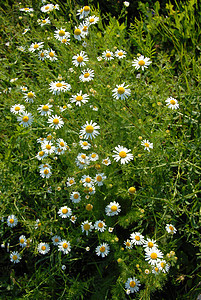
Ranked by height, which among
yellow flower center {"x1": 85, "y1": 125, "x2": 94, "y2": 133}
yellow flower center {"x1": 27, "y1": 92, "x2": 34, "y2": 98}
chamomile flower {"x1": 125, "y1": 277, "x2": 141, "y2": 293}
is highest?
yellow flower center {"x1": 27, "y1": 92, "x2": 34, "y2": 98}

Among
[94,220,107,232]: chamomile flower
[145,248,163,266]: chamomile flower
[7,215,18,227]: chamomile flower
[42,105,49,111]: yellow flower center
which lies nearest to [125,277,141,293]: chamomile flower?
[145,248,163,266]: chamomile flower

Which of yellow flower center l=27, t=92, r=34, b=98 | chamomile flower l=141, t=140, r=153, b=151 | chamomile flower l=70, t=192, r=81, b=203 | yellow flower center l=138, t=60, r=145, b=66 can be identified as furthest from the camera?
yellow flower center l=27, t=92, r=34, b=98

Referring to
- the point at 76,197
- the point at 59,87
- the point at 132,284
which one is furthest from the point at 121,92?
the point at 132,284

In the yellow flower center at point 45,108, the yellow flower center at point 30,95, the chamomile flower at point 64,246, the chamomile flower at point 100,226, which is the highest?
the yellow flower center at point 30,95

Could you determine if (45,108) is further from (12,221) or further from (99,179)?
(12,221)

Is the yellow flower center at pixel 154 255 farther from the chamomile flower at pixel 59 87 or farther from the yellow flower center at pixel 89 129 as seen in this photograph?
the chamomile flower at pixel 59 87

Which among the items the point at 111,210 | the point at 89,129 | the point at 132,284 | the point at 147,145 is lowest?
the point at 132,284

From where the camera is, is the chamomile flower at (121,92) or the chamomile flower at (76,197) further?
the chamomile flower at (76,197)

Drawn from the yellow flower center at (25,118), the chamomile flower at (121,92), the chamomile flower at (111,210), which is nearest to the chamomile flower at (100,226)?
the chamomile flower at (111,210)

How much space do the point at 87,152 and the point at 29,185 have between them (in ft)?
2.61

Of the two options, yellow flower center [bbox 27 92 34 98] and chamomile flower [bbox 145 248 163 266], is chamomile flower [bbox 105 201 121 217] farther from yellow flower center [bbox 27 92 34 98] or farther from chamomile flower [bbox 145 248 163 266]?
yellow flower center [bbox 27 92 34 98]

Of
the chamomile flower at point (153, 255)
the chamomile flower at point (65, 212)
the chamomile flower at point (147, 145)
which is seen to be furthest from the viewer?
the chamomile flower at point (65, 212)

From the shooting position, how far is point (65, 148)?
8.52 feet

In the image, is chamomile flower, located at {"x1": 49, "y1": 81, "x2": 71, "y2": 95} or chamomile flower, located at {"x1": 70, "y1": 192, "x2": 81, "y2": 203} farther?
chamomile flower, located at {"x1": 49, "y1": 81, "x2": 71, "y2": 95}
